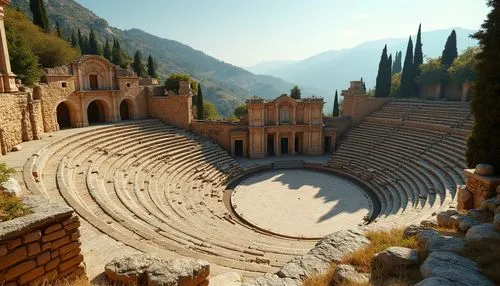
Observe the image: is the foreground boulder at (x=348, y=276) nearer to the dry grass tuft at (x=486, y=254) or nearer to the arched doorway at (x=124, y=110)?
the dry grass tuft at (x=486, y=254)

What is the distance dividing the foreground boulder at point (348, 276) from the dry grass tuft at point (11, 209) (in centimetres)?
524

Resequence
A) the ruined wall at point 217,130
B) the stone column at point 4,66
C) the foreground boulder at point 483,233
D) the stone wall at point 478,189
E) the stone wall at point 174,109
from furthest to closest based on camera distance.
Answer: the ruined wall at point 217,130 → the stone wall at point 174,109 → the stone column at point 4,66 → the stone wall at point 478,189 → the foreground boulder at point 483,233

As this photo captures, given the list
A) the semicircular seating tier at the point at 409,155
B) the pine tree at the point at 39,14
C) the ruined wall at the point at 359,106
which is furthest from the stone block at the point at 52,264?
the pine tree at the point at 39,14

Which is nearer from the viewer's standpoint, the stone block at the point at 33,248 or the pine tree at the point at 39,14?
the stone block at the point at 33,248

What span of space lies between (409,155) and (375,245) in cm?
1806

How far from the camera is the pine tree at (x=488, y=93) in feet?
29.5

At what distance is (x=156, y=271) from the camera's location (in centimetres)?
470

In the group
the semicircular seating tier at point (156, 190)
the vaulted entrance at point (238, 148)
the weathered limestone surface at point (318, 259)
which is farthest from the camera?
the vaulted entrance at point (238, 148)

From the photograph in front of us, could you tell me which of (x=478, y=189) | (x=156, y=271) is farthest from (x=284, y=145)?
(x=156, y=271)

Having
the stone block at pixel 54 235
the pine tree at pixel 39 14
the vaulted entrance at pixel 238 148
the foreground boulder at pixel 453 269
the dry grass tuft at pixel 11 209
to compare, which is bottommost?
the vaulted entrance at pixel 238 148

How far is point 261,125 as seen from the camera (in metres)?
26.9

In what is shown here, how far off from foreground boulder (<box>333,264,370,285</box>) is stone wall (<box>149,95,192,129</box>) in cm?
2327

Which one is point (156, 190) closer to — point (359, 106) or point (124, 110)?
point (124, 110)

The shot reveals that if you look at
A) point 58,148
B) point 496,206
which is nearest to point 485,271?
point 496,206
